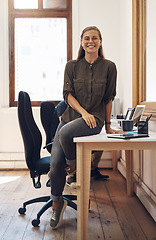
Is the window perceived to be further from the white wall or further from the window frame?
the window frame

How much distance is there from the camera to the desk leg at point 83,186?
1.83 m

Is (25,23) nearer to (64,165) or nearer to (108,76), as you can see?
(108,76)

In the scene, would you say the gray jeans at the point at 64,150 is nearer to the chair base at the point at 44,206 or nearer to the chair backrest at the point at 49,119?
the chair base at the point at 44,206

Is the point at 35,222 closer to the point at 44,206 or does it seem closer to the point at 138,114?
the point at 44,206

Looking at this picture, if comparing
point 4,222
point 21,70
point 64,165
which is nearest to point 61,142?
point 64,165

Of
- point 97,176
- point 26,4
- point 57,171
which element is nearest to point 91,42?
point 57,171

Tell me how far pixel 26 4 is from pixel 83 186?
3596 mm

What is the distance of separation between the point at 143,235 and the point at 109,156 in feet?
8.02

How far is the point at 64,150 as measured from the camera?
6.61 feet

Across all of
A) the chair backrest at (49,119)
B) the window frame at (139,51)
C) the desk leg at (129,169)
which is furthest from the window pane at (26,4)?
the desk leg at (129,169)

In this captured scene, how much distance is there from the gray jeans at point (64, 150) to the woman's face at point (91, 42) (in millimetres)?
552

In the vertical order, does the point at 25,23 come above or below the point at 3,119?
above

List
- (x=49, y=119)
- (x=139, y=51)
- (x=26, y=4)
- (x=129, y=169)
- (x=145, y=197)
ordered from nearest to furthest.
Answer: (x=145, y=197)
(x=129, y=169)
(x=49, y=119)
(x=139, y=51)
(x=26, y=4)

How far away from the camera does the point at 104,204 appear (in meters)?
2.70
